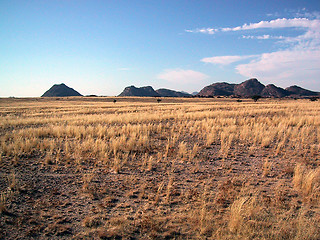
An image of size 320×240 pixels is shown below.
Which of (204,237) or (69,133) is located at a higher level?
(69,133)

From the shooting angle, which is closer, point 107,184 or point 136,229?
point 136,229

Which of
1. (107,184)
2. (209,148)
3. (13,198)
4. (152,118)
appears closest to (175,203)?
(107,184)

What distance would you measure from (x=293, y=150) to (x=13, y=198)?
1028 centimetres

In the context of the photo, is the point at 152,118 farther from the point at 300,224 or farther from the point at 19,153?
the point at 300,224

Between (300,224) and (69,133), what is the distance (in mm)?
11037

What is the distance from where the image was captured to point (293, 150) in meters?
8.76

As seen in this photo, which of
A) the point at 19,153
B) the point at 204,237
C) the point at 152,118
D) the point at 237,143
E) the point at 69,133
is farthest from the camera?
the point at 152,118

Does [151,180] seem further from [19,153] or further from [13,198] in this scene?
[19,153]

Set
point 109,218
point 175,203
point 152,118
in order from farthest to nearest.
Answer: point 152,118 < point 175,203 < point 109,218

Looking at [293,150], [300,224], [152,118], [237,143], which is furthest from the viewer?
[152,118]

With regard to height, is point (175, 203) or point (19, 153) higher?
point (19, 153)

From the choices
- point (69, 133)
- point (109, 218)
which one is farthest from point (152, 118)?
point (109, 218)

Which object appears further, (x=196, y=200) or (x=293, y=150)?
(x=293, y=150)

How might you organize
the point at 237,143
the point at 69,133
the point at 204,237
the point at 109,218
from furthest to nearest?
the point at 69,133
the point at 237,143
the point at 109,218
the point at 204,237
